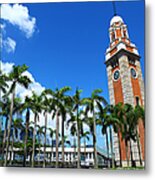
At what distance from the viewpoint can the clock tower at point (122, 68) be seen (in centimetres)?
387

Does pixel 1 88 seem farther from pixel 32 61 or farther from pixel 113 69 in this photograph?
pixel 113 69

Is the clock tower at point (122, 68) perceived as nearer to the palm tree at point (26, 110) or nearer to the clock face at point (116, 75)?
the clock face at point (116, 75)

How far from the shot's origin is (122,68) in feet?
13.5

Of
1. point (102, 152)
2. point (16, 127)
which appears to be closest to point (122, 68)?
point (102, 152)

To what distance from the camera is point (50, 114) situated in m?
4.18

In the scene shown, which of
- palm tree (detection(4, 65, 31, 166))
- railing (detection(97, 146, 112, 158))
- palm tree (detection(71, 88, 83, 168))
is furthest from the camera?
palm tree (detection(4, 65, 31, 166))

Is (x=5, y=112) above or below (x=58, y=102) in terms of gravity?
below

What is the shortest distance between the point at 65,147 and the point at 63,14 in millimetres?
1799

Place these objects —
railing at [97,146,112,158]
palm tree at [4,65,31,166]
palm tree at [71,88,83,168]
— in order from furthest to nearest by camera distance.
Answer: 1. palm tree at [4,65,31,166]
2. palm tree at [71,88,83,168]
3. railing at [97,146,112,158]

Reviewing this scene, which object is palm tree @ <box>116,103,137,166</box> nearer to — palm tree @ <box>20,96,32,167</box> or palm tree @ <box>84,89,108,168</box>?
palm tree @ <box>84,89,108,168</box>

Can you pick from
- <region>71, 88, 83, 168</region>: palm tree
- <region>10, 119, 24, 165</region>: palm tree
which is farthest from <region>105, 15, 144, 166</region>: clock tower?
<region>10, 119, 24, 165</region>: palm tree

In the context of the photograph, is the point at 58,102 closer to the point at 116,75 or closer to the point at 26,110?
the point at 26,110

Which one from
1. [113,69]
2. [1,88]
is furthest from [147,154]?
[1,88]

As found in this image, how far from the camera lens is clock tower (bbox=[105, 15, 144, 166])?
387cm
